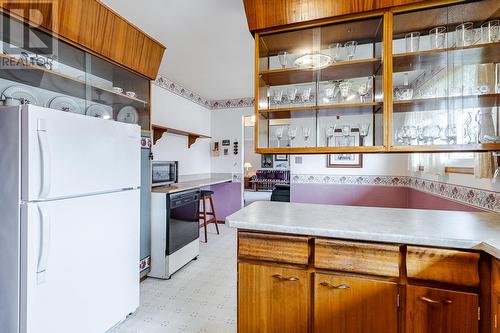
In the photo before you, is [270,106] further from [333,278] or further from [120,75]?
[120,75]

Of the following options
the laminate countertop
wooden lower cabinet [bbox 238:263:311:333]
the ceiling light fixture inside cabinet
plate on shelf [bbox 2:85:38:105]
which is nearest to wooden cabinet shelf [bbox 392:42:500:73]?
the ceiling light fixture inside cabinet

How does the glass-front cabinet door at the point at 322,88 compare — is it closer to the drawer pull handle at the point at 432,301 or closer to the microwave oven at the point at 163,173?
the drawer pull handle at the point at 432,301

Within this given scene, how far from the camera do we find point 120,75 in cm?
247

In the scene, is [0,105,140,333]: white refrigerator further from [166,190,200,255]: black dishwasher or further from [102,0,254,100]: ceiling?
[102,0,254,100]: ceiling

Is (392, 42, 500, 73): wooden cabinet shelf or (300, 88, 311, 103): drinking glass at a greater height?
(392, 42, 500, 73): wooden cabinet shelf

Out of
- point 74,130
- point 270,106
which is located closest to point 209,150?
point 270,106

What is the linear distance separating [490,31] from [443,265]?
150 centimetres

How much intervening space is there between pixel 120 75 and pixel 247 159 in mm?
10099

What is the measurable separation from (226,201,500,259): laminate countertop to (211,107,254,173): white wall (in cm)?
336

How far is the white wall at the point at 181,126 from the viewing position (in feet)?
12.2

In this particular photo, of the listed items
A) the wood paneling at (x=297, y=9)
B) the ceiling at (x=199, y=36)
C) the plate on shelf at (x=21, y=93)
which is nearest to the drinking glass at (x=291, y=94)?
the wood paneling at (x=297, y=9)

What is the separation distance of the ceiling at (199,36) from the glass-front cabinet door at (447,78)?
51.2 inches

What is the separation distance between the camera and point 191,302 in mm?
2305

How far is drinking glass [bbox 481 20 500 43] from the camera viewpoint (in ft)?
5.31
